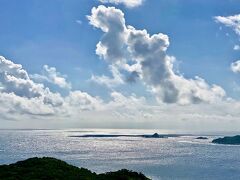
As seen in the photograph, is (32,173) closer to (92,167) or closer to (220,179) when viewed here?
(220,179)

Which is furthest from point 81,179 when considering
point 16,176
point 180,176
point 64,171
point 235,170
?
point 235,170

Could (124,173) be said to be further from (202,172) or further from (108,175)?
(202,172)

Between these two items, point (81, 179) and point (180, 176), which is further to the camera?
point (180, 176)

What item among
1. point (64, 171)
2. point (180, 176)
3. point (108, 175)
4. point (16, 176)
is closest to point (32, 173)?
point (16, 176)

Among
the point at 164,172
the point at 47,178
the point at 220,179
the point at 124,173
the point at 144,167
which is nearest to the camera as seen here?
the point at 47,178

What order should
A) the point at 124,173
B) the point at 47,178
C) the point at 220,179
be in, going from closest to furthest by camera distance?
1. the point at 47,178
2. the point at 124,173
3. the point at 220,179

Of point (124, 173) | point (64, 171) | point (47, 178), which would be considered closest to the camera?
point (47, 178)
